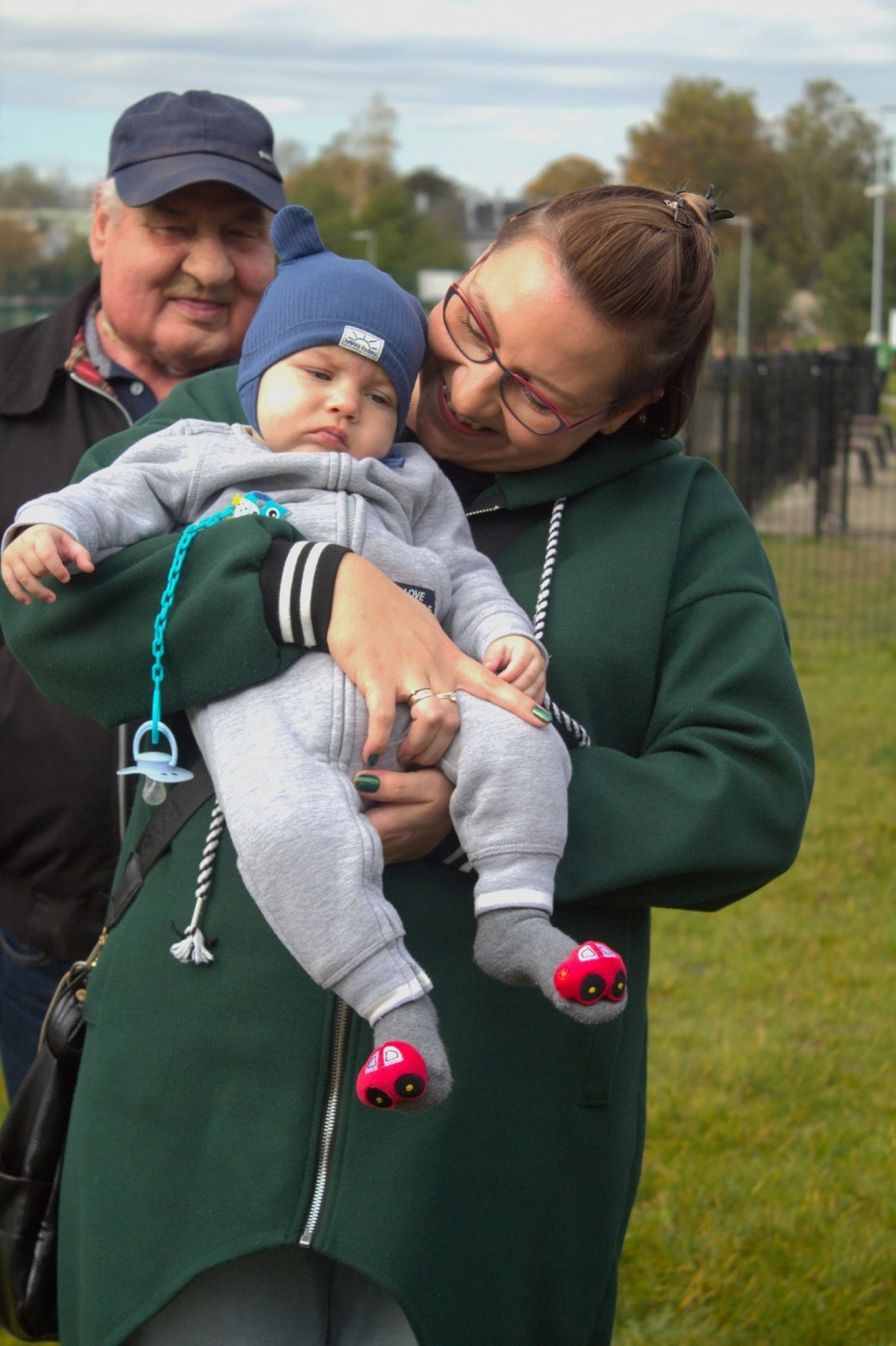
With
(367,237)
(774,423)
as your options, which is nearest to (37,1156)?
(774,423)

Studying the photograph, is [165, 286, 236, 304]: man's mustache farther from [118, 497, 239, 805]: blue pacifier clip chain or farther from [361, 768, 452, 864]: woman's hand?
[361, 768, 452, 864]: woman's hand

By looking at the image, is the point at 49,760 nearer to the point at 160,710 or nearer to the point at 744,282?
the point at 160,710

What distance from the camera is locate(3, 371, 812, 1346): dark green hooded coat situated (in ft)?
6.38

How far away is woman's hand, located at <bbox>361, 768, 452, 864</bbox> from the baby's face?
1.58 ft

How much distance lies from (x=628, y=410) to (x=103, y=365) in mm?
1299

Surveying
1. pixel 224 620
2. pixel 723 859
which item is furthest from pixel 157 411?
pixel 723 859

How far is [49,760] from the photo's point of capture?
115 inches

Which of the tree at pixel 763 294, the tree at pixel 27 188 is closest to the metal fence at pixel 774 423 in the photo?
the tree at pixel 27 188

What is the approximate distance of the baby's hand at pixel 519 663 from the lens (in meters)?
2.00

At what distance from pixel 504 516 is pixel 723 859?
2.07ft

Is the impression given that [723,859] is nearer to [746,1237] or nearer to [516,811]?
[516,811]

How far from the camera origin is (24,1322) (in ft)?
7.84

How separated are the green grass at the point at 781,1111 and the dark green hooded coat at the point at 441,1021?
146 centimetres

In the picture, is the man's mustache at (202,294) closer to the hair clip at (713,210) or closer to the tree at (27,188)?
the hair clip at (713,210)
